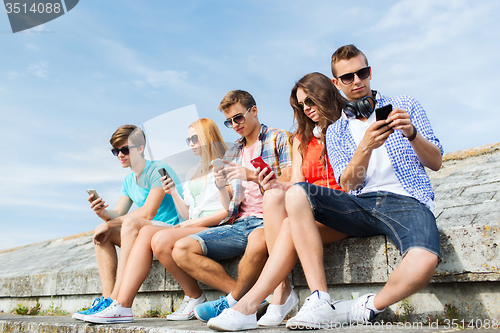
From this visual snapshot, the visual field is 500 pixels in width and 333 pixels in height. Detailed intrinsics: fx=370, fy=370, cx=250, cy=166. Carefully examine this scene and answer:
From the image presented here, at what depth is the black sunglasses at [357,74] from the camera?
2559 millimetres

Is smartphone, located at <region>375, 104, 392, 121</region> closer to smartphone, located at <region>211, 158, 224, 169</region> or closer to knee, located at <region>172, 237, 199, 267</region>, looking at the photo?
smartphone, located at <region>211, 158, 224, 169</region>

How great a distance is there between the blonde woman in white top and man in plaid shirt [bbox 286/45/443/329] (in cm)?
101

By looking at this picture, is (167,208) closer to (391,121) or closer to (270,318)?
(270,318)

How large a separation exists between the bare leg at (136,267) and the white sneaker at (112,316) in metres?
0.04

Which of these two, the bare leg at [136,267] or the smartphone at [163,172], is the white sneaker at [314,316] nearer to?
the bare leg at [136,267]

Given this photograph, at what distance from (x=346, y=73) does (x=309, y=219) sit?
109 centimetres

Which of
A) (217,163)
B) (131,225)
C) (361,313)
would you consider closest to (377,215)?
(361,313)

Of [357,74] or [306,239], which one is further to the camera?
[357,74]

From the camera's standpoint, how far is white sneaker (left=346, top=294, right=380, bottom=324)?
6.80 feet

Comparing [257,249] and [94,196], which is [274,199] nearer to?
[257,249]

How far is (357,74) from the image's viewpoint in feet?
8.39

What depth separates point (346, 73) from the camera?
2.58 metres

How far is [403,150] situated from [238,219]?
4.50 feet

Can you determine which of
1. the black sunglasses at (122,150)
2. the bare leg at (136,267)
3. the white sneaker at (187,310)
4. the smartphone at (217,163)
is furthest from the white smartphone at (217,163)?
the black sunglasses at (122,150)
